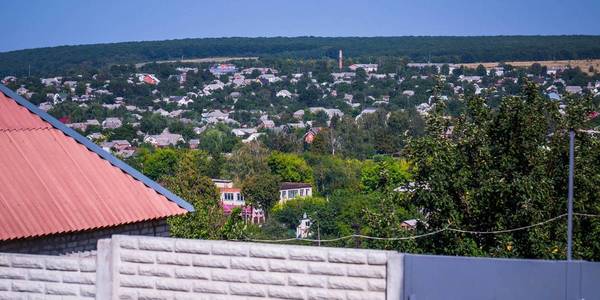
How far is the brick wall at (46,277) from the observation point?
8.37 metres

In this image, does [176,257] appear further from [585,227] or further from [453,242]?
[585,227]

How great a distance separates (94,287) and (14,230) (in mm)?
2584

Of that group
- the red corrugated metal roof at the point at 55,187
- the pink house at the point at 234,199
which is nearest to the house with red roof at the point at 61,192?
the red corrugated metal roof at the point at 55,187

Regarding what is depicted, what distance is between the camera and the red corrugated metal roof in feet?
35.7

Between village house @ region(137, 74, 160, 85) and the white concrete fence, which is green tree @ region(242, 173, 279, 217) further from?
village house @ region(137, 74, 160, 85)

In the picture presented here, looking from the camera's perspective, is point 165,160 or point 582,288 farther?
point 165,160

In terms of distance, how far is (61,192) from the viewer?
1146 centimetres

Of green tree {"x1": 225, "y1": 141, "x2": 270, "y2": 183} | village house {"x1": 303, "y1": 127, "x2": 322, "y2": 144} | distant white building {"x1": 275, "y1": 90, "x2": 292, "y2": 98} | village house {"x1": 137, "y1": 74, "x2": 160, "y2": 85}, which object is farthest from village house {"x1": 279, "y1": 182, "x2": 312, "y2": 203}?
village house {"x1": 137, "y1": 74, "x2": 160, "y2": 85}

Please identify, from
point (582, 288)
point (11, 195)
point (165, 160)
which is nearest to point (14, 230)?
point (11, 195)

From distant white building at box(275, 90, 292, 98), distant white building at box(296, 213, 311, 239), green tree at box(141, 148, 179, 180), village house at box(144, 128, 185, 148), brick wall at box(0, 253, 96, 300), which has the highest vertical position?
brick wall at box(0, 253, 96, 300)

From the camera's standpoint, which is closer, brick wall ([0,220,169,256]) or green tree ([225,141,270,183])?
brick wall ([0,220,169,256])

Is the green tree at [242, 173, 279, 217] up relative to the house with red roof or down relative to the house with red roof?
down

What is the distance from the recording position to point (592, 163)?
15.1 metres

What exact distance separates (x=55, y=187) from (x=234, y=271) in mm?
4328
